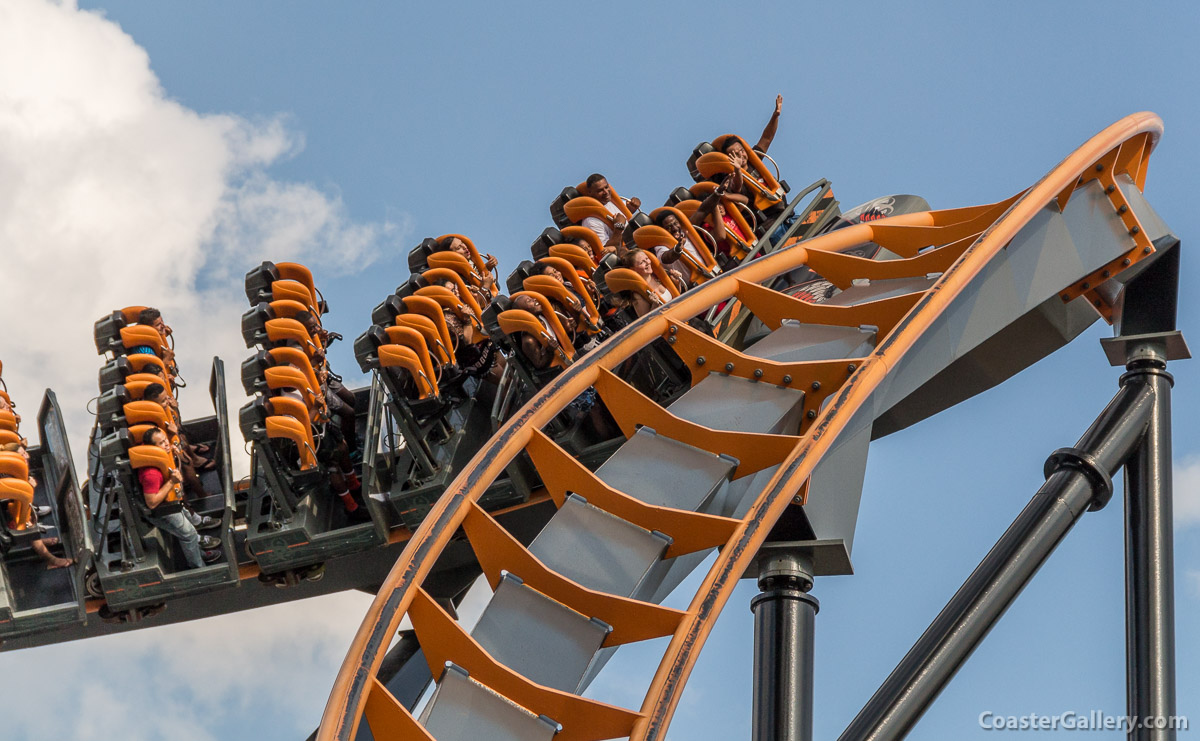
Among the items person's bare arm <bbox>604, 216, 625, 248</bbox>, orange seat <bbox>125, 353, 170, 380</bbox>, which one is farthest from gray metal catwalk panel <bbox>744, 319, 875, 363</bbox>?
orange seat <bbox>125, 353, 170, 380</bbox>

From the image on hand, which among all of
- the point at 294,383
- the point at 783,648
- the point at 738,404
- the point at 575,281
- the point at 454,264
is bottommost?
the point at 783,648

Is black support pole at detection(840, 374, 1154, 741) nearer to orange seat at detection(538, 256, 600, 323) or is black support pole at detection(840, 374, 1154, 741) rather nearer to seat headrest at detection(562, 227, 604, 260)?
orange seat at detection(538, 256, 600, 323)

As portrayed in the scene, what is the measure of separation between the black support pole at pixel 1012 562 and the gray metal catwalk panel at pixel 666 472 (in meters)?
1.09

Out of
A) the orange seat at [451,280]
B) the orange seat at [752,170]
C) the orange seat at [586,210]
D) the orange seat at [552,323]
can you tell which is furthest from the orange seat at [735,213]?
the orange seat at [552,323]

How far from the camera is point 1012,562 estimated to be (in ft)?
20.8

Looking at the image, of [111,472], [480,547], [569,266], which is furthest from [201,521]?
[480,547]

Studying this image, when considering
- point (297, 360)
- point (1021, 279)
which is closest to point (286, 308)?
point (297, 360)

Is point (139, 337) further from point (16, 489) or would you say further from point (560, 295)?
point (560, 295)

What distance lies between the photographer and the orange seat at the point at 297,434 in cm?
748

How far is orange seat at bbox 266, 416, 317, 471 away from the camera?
24.6 feet

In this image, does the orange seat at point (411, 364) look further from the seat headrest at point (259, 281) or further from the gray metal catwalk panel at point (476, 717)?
the gray metal catwalk panel at point (476, 717)

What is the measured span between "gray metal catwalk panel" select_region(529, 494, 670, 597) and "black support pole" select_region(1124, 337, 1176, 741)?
2.42m

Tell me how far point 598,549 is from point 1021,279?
2.49 metres

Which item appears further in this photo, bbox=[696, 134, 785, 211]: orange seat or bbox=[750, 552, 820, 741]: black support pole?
bbox=[696, 134, 785, 211]: orange seat
